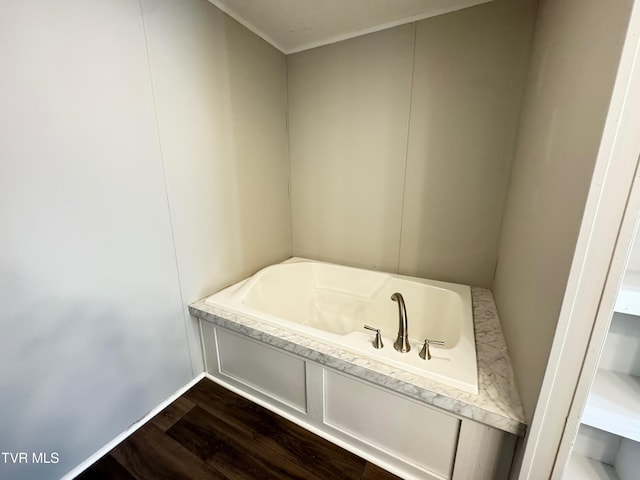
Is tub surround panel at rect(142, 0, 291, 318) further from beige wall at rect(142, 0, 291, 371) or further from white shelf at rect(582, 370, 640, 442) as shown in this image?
white shelf at rect(582, 370, 640, 442)

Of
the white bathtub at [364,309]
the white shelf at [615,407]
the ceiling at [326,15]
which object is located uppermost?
the ceiling at [326,15]

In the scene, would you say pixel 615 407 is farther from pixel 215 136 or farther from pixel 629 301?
pixel 215 136

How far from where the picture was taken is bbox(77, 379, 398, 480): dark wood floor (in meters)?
1.13

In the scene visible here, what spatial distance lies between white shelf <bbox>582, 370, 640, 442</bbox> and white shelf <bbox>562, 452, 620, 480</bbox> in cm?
29

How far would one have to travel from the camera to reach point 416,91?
1677 mm

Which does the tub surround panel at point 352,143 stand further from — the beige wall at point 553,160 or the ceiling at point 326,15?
the beige wall at point 553,160

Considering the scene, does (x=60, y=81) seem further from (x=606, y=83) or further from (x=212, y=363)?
(x=606, y=83)

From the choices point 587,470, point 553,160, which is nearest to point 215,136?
point 553,160

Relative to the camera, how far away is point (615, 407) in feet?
2.42

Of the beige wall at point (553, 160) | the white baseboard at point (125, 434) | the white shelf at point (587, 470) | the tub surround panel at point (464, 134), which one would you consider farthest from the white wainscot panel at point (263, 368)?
the tub surround panel at point (464, 134)

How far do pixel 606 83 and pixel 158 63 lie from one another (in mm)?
1704

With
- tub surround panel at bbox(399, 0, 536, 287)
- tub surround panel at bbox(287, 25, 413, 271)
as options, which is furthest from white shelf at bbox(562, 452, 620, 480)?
tub surround panel at bbox(287, 25, 413, 271)

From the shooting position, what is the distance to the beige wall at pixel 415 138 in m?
1.50

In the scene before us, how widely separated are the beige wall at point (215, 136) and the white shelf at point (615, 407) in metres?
1.83
